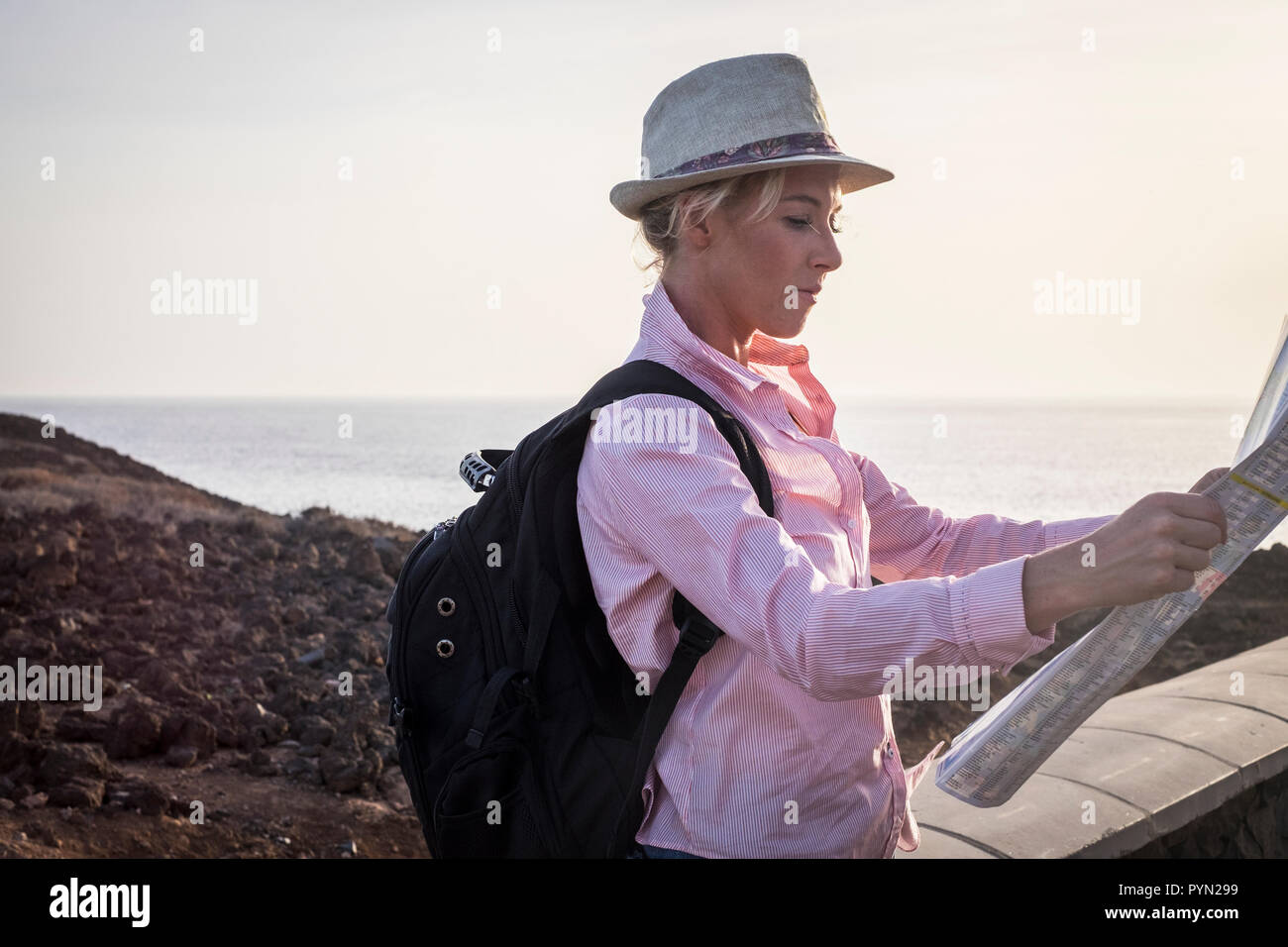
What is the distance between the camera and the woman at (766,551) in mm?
1443

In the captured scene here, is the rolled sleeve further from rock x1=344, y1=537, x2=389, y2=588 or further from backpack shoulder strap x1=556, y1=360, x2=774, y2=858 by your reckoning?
rock x1=344, y1=537, x2=389, y2=588

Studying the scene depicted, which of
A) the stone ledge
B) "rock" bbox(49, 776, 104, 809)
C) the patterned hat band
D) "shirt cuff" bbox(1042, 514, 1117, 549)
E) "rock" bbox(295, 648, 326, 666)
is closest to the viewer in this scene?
the patterned hat band

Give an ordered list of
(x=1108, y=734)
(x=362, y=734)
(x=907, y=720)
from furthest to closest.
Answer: (x=907, y=720) < (x=362, y=734) < (x=1108, y=734)

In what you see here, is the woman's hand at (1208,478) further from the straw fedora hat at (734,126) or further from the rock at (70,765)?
the rock at (70,765)

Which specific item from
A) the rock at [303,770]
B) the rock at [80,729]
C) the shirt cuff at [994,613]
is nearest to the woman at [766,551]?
the shirt cuff at [994,613]

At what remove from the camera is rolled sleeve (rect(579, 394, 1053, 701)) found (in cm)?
145

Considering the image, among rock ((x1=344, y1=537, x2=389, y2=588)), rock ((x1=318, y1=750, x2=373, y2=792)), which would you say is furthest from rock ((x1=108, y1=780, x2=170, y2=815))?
rock ((x1=344, y1=537, x2=389, y2=588))

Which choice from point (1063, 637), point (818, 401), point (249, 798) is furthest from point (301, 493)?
point (818, 401)

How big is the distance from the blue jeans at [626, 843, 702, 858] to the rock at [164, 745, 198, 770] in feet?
11.5

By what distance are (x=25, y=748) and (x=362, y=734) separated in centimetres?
125

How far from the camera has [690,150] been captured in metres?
1.83
